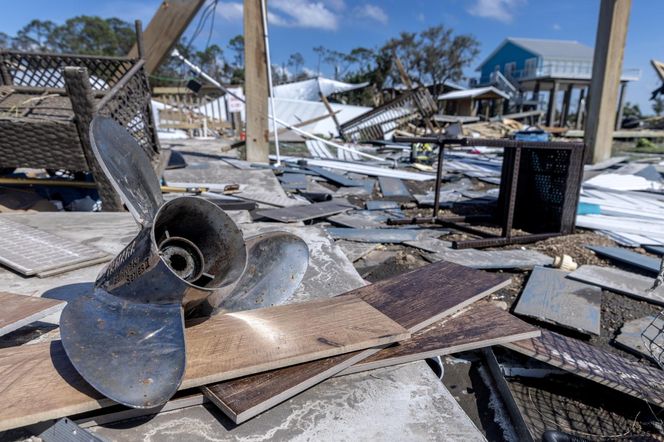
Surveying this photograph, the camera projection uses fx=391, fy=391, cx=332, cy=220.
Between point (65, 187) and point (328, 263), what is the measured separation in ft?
13.0

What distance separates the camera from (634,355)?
2.37 metres

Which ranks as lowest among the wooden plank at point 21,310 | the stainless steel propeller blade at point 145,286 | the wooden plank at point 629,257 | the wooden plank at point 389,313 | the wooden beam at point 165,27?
the wooden plank at point 629,257

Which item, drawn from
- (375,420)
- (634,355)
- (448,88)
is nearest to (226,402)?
(375,420)

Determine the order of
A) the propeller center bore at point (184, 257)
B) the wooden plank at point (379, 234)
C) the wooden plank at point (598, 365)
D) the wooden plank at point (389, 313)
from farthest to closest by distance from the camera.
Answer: the wooden plank at point (379, 234)
the wooden plank at point (598, 365)
the propeller center bore at point (184, 257)
the wooden plank at point (389, 313)

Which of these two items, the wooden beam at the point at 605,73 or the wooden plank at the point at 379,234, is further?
the wooden beam at the point at 605,73

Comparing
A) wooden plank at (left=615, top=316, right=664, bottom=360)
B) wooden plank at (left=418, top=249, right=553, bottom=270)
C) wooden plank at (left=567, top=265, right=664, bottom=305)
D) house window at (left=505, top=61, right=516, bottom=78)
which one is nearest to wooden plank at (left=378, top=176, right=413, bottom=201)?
wooden plank at (left=418, top=249, right=553, bottom=270)

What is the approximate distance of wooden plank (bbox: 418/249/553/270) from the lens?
3.61m

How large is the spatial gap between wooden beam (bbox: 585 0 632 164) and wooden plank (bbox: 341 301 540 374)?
885cm

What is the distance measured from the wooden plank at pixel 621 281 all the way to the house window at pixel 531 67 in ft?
127

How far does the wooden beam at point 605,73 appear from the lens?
29.2 ft

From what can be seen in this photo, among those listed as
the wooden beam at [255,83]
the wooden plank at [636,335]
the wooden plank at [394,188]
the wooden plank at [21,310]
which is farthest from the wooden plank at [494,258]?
the wooden beam at [255,83]

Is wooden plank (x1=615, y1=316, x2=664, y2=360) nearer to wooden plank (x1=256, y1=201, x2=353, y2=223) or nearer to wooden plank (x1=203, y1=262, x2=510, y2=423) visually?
wooden plank (x1=203, y1=262, x2=510, y2=423)

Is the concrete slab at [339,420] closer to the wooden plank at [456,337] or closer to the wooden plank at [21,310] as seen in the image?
the wooden plank at [456,337]

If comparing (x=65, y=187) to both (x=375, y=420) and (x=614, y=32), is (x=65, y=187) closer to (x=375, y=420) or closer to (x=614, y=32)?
(x=375, y=420)
